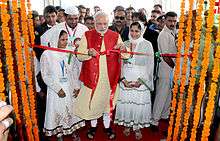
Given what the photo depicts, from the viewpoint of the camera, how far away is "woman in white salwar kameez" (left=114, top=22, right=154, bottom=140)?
420 cm

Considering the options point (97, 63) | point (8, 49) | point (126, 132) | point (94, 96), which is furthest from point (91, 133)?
point (8, 49)

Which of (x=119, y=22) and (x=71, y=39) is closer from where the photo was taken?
(x=71, y=39)

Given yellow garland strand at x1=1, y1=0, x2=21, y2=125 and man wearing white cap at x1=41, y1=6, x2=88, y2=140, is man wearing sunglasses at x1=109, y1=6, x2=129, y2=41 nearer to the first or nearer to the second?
man wearing white cap at x1=41, y1=6, x2=88, y2=140

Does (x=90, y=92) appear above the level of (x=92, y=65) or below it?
below

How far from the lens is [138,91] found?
423 cm

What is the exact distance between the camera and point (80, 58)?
4008 mm

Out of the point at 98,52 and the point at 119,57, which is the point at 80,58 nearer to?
the point at 98,52

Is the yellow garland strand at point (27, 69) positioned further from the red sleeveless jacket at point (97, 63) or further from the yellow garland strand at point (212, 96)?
the yellow garland strand at point (212, 96)

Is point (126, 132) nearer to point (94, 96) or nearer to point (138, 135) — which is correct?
point (138, 135)

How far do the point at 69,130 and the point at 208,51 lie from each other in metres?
1.82

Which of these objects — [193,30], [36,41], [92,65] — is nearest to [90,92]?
[92,65]

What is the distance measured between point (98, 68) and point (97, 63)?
62 millimetres

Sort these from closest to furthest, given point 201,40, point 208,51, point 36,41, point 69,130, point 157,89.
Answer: point 208,51 < point 201,40 < point 69,130 < point 36,41 < point 157,89

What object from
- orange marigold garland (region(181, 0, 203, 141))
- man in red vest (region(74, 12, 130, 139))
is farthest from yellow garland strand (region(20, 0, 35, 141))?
orange marigold garland (region(181, 0, 203, 141))
